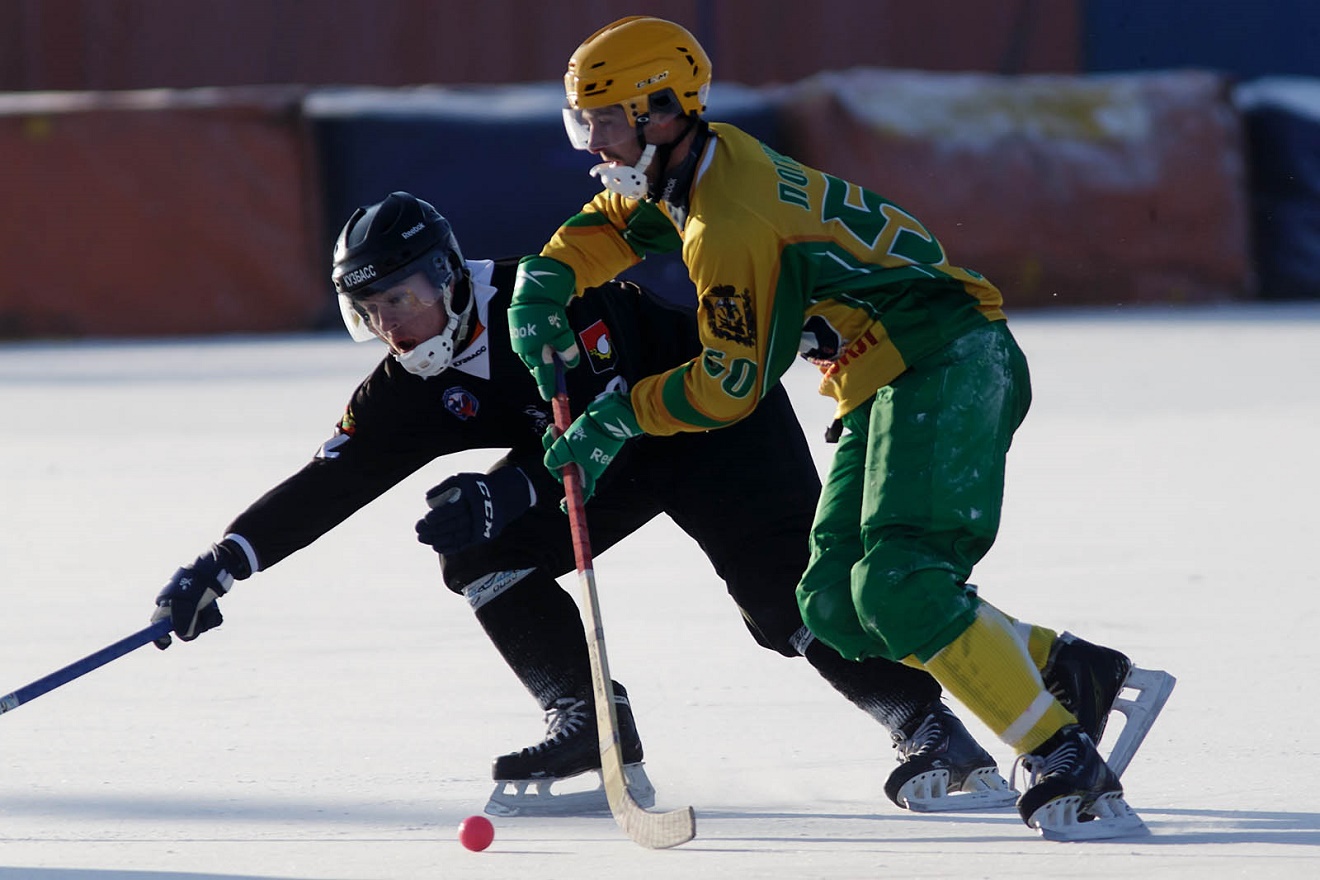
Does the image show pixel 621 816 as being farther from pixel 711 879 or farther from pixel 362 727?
pixel 362 727

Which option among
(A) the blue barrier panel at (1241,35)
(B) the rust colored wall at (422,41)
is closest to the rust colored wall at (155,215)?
(B) the rust colored wall at (422,41)

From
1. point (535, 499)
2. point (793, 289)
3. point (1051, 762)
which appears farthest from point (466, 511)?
point (1051, 762)

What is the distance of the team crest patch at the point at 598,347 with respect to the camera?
3.70 meters

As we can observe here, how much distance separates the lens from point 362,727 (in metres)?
4.09

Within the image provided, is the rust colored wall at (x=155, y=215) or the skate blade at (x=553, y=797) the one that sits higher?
the rust colored wall at (x=155, y=215)

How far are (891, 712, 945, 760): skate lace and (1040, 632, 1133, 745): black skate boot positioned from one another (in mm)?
213

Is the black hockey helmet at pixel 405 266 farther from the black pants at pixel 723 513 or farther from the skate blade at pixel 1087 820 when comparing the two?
the skate blade at pixel 1087 820

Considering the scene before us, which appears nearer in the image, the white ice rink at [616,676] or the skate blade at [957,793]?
the white ice rink at [616,676]

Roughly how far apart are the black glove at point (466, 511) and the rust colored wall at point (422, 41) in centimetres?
1372

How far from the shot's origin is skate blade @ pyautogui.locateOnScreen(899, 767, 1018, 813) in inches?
135

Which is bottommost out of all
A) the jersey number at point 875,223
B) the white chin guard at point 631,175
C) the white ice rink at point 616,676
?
the white ice rink at point 616,676

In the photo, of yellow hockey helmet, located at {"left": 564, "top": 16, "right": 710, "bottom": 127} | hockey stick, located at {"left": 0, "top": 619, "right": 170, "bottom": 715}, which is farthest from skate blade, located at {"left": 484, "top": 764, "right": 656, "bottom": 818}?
yellow hockey helmet, located at {"left": 564, "top": 16, "right": 710, "bottom": 127}

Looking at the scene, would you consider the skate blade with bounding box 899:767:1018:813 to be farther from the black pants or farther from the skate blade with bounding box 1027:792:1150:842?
the black pants

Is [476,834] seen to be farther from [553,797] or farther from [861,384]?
[861,384]
